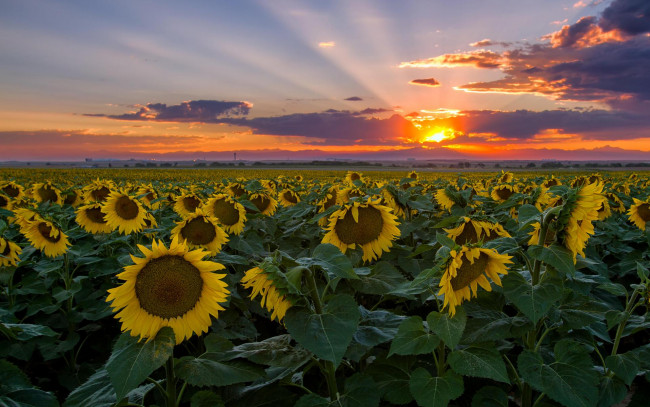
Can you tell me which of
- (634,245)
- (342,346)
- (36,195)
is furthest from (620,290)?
(36,195)

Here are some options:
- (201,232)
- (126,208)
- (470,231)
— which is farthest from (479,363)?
(126,208)

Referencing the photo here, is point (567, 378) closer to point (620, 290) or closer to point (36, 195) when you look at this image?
point (620, 290)

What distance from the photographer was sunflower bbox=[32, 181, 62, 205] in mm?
7990

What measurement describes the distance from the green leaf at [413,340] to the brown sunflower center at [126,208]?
4.35 m

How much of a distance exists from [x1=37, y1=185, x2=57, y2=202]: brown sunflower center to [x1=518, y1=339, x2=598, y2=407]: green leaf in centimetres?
871

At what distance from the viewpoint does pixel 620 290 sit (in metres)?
2.81

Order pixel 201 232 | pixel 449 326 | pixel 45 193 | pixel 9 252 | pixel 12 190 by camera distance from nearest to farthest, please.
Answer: pixel 449 326
pixel 201 232
pixel 9 252
pixel 45 193
pixel 12 190

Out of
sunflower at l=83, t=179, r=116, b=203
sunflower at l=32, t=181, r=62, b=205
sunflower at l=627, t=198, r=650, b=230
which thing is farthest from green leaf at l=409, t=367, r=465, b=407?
sunflower at l=32, t=181, r=62, b=205

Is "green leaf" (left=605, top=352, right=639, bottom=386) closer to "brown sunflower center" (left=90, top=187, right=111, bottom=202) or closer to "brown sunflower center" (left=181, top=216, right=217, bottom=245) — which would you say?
"brown sunflower center" (left=181, top=216, right=217, bottom=245)

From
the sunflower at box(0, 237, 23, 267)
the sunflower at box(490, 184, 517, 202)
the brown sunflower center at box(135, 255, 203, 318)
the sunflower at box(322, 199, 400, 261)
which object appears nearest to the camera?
the brown sunflower center at box(135, 255, 203, 318)

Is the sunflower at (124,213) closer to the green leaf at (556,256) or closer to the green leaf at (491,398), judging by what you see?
the green leaf at (491,398)

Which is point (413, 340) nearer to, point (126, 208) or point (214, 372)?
point (214, 372)

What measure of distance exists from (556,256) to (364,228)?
1621mm

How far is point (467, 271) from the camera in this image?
2270 millimetres
